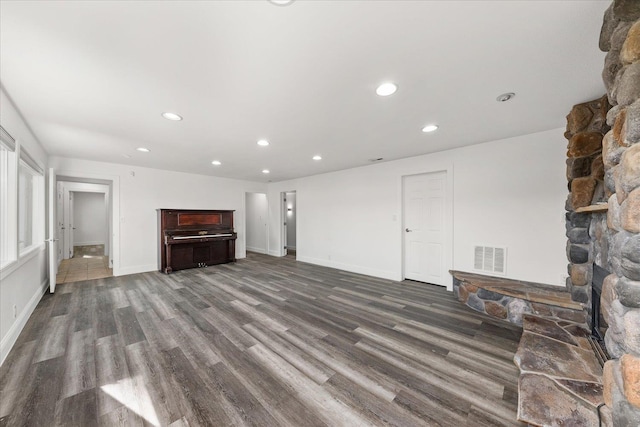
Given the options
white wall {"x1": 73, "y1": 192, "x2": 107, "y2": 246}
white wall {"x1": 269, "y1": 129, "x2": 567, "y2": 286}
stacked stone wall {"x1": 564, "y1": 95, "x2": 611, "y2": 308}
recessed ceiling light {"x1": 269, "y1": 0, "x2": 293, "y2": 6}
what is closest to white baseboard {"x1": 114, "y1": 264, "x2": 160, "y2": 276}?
white wall {"x1": 269, "y1": 129, "x2": 567, "y2": 286}

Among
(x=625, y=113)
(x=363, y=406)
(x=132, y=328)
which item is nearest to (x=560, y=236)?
(x=625, y=113)

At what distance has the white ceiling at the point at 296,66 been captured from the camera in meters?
1.21

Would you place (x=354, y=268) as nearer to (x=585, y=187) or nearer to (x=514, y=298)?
(x=514, y=298)

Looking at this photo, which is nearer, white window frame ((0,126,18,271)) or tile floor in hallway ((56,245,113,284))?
white window frame ((0,126,18,271))

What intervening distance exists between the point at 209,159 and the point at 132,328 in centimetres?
287

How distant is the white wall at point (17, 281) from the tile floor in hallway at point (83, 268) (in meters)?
1.27

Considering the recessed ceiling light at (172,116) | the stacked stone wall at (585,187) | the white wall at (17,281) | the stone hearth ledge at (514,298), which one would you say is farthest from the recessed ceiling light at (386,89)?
the white wall at (17,281)

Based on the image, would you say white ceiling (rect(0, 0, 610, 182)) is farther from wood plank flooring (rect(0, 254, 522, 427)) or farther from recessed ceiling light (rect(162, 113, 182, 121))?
wood plank flooring (rect(0, 254, 522, 427))

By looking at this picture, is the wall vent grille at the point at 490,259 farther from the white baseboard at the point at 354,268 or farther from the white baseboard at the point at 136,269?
the white baseboard at the point at 136,269

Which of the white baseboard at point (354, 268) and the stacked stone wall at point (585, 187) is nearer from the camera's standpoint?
the stacked stone wall at point (585, 187)

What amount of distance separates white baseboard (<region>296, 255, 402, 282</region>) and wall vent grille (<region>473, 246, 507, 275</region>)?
1.31 m

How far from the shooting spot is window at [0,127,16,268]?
2.29 meters

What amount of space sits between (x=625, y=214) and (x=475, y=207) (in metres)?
2.58

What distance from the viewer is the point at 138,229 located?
5.00 m
